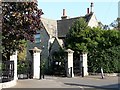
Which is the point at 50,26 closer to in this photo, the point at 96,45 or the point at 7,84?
the point at 96,45

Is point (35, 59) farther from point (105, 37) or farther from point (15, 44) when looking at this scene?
point (105, 37)

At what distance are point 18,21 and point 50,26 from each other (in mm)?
24612

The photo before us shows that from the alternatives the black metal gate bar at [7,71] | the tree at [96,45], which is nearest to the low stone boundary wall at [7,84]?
the black metal gate bar at [7,71]

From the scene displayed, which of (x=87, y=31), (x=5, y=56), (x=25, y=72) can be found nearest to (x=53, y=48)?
(x=87, y=31)

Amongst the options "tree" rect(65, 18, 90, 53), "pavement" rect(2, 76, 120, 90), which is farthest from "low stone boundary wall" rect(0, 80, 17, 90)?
"tree" rect(65, 18, 90, 53)

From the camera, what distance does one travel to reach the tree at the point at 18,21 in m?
19.7

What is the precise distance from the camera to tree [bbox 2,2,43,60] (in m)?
19.7

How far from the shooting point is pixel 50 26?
44.3 metres

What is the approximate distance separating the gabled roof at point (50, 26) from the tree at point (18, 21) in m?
21.4

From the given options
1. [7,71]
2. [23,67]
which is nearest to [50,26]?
[23,67]

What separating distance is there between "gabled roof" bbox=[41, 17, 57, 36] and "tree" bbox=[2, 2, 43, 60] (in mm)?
21447

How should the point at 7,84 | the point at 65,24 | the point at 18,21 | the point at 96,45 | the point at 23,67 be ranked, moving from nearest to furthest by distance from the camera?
the point at 7,84
the point at 18,21
the point at 23,67
the point at 96,45
the point at 65,24

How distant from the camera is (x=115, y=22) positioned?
6769 cm

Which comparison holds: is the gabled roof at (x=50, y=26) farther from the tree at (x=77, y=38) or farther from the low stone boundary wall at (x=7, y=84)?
the low stone boundary wall at (x=7, y=84)
